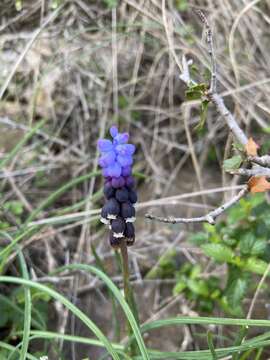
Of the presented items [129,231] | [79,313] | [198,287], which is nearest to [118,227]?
[129,231]

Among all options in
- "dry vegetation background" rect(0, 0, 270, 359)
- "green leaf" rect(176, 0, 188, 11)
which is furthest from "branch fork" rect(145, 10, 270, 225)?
"green leaf" rect(176, 0, 188, 11)

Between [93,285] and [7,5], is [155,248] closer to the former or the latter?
[93,285]

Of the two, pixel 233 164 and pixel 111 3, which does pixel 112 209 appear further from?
pixel 111 3

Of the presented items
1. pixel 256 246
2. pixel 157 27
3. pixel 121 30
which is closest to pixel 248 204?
pixel 256 246

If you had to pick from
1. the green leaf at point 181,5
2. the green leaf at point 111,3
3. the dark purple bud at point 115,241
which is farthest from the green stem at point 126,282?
the green leaf at point 181,5

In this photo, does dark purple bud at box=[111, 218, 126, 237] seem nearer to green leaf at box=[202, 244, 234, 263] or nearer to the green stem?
the green stem

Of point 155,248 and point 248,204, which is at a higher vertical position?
point 248,204
